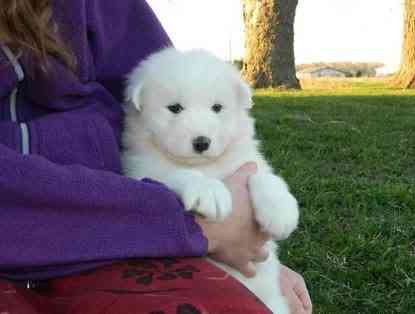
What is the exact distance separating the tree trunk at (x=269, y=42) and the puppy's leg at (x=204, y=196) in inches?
366

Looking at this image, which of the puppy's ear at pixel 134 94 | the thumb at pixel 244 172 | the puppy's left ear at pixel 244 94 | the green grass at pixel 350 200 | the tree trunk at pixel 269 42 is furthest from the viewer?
the tree trunk at pixel 269 42

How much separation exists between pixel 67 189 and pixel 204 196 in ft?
1.04

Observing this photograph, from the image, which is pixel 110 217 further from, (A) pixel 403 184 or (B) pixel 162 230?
(A) pixel 403 184

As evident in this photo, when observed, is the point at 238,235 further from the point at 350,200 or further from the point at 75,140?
the point at 350,200

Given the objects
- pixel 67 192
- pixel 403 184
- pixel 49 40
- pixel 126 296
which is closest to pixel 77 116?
pixel 49 40

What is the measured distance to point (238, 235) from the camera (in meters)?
1.82

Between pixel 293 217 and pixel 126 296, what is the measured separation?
0.56 meters

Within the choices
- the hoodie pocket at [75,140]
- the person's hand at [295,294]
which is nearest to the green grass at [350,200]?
the person's hand at [295,294]

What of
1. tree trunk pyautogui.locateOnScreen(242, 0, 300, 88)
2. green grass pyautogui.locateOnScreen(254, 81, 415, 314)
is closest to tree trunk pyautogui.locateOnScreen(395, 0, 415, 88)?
tree trunk pyautogui.locateOnScreen(242, 0, 300, 88)

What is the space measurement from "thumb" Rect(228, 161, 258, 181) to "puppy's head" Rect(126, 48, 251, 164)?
83mm

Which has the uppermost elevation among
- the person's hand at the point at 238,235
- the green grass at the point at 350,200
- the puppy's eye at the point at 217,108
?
the puppy's eye at the point at 217,108

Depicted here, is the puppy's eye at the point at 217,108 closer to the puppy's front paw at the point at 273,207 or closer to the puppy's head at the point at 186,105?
the puppy's head at the point at 186,105

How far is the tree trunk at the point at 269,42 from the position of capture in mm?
10961

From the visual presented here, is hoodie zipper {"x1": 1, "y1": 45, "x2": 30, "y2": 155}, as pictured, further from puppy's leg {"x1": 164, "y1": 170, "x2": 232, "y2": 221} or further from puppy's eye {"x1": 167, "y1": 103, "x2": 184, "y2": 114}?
puppy's eye {"x1": 167, "y1": 103, "x2": 184, "y2": 114}
